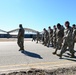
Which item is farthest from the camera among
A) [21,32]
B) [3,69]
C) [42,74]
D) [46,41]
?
[46,41]

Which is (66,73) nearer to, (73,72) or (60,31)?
(73,72)

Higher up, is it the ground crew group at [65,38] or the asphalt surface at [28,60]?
the ground crew group at [65,38]

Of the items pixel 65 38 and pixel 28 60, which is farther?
pixel 65 38

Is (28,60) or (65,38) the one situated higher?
(65,38)

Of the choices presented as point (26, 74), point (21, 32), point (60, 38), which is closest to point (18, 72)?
point (26, 74)

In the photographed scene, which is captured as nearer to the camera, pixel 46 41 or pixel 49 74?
pixel 49 74

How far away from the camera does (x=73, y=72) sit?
7129mm

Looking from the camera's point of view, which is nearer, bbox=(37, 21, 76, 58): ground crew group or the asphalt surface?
the asphalt surface

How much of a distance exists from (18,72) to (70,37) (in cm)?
440

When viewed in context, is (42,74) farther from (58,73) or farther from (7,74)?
(7,74)

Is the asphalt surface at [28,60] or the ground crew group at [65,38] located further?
the ground crew group at [65,38]

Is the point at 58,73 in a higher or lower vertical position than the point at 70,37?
lower

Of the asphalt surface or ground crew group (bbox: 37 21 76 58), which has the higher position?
ground crew group (bbox: 37 21 76 58)

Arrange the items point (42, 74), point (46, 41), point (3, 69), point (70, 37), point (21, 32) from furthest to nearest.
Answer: point (46, 41)
point (21, 32)
point (70, 37)
point (3, 69)
point (42, 74)
